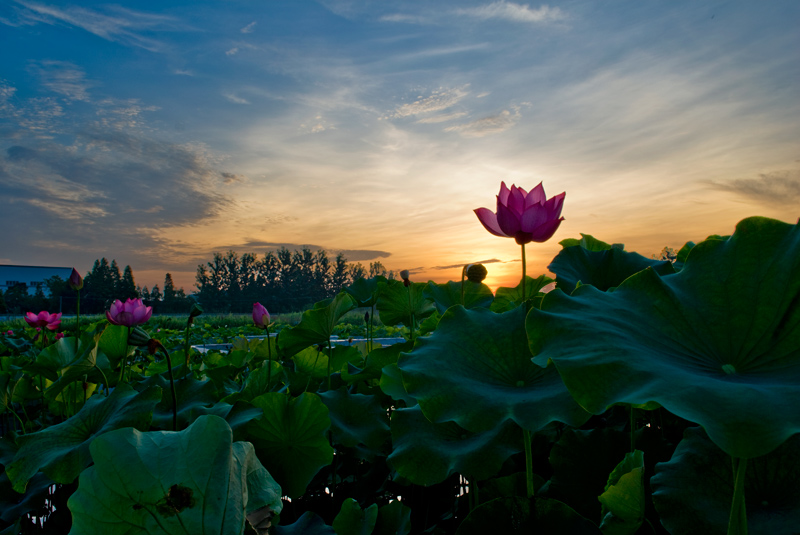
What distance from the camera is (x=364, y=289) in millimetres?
1497

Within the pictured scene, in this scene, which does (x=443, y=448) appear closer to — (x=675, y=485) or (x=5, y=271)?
(x=675, y=485)

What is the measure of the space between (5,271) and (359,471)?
42.9 metres

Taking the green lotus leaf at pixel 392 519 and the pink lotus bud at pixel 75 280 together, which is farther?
the pink lotus bud at pixel 75 280

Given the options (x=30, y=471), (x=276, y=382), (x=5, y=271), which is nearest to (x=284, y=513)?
(x=276, y=382)

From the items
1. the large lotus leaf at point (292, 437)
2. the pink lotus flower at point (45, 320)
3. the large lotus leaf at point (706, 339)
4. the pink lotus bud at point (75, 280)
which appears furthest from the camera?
the pink lotus flower at point (45, 320)

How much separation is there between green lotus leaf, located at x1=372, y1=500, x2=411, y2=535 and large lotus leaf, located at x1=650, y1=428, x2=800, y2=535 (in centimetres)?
32

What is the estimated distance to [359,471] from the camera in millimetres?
1000

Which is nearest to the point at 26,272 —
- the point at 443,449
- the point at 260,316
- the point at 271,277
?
the point at 271,277

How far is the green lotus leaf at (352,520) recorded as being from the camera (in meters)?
0.62

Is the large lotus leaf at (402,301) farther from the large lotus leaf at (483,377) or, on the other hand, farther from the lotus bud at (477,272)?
the large lotus leaf at (483,377)

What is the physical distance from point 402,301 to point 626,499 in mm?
1013

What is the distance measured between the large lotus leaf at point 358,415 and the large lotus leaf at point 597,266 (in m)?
0.41

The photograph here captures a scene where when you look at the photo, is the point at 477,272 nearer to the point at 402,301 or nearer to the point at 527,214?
the point at 527,214

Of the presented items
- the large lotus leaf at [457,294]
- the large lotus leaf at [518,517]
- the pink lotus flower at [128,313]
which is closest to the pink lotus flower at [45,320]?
the pink lotus flower at [128,313]
